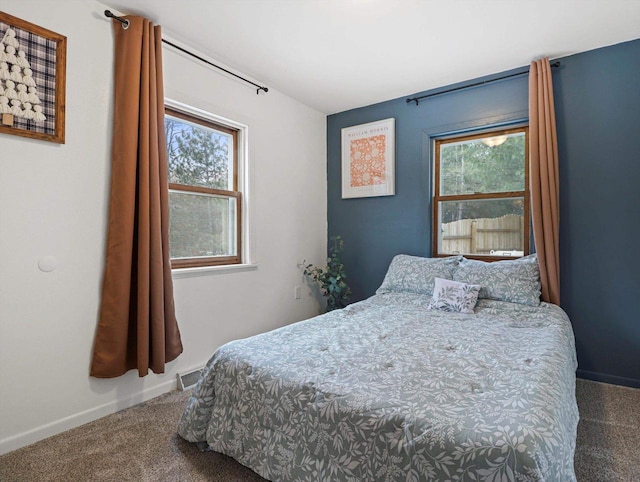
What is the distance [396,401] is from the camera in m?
1.19

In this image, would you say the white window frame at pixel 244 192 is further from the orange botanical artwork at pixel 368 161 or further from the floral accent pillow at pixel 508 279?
the floral accent pillow at pixel 508 279

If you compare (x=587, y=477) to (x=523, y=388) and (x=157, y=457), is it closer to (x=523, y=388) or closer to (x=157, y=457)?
(x=523, y=388)

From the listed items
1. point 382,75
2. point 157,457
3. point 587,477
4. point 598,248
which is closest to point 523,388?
point 587,477

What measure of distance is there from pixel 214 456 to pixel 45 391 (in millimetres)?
1001

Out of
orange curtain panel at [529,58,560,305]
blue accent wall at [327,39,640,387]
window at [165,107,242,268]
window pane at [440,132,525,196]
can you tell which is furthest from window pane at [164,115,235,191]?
orange curtain panel at [529,58,560,305]

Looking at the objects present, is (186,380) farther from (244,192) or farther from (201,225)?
(244,192)

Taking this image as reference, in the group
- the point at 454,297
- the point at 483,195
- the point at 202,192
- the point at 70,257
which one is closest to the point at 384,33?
Result: the point at 483,195

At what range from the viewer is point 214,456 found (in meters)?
1.65

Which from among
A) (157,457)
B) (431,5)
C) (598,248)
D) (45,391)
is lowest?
(157,457)

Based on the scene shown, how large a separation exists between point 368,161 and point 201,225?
1838 mm

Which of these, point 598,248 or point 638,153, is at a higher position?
point 638,153

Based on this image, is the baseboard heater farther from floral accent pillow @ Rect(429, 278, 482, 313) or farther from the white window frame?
floral accent pillow @ Rect(429, 278, 482, 313)

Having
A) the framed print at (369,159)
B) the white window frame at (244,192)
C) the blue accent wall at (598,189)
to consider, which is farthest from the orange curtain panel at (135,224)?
the blue accent wall at (598,189)

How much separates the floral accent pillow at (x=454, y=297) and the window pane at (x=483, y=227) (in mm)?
700
